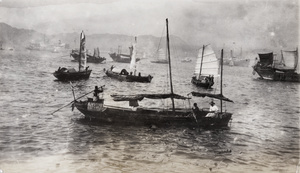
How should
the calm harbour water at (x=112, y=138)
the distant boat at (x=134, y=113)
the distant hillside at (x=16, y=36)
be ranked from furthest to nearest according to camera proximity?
the distant boat at (x=134, y=113) → the distant hillside at (x=16, y=36) → the calm harbour water at (x=112, y=138)

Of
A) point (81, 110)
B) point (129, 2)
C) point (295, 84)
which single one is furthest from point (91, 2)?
point (295, 84)

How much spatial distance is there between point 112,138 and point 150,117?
42.7 inches

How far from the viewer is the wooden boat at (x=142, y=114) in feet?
18.7

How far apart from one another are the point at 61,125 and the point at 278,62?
5.11 m

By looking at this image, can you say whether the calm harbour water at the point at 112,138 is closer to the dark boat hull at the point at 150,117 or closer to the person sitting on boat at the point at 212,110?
the dark boat hull at the point at 150,117

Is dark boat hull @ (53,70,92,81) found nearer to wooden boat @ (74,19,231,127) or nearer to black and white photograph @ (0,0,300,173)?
black and white photograph @ (0,0,300,173)

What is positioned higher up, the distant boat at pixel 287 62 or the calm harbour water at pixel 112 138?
the distant boat at pixel 287 62

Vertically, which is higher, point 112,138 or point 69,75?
point 69,75

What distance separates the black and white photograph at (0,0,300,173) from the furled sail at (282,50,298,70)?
29mm

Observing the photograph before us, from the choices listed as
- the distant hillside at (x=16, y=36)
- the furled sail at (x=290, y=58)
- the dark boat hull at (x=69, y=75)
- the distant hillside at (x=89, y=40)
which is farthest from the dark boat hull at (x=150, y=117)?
the furled sail at (x=290, y=58)

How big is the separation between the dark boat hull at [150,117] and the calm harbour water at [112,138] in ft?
0.68

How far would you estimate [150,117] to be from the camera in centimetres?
604

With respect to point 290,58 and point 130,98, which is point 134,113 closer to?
point 130,98

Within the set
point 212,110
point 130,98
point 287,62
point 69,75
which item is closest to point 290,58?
point 287,62
